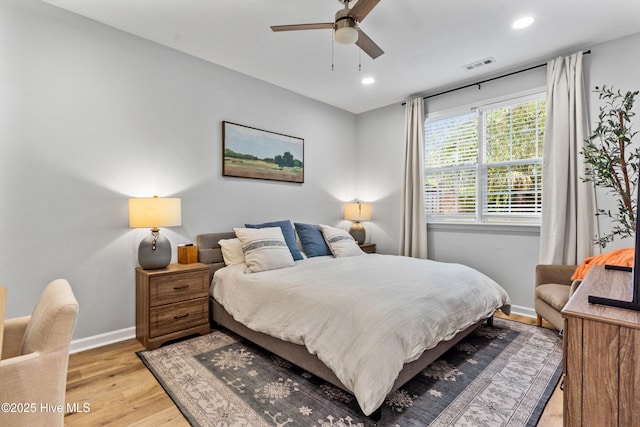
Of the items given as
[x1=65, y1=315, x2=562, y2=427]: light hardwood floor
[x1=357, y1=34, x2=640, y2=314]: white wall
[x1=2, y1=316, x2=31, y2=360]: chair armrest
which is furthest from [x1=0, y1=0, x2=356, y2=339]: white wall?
[x1=357, y1=34, x2=640, y2=314]: white wall

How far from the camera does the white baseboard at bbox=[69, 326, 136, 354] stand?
8.49 ft

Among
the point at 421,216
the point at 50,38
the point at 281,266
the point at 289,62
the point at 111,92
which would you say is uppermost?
the point at 289,62

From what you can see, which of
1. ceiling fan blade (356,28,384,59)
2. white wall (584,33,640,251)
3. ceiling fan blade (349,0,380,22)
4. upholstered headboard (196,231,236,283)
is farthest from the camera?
upholstered headboard (196,231,236,283)

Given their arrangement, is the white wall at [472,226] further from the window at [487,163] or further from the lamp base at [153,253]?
the lamp base at [153,253]

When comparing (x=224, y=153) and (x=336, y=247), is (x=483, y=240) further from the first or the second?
(x=224, y=153)

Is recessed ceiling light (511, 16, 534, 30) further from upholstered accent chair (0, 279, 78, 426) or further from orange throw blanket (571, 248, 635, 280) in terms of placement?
upholstered accent chair (0, 279, 78, 426)

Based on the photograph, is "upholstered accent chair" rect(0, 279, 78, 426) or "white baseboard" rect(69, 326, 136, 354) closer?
"upholstered accent chair" rect(0, 279, 78, 426)

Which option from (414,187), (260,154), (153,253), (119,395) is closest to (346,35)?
(260,154)

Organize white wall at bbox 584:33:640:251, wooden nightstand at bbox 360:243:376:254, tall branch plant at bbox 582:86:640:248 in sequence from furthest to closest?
wooden nightstand at bbox 360:243:376:254, white wall at bbox 584:33:640:251, tall branch plant at bbox 582:86:640:248

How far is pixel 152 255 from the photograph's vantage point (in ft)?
8.98

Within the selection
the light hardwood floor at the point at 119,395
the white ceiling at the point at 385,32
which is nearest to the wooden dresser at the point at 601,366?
the light hardwood floor at the point at 119,395

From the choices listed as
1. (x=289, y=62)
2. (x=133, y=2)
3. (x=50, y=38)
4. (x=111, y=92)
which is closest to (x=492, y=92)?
(x=289, y=62)

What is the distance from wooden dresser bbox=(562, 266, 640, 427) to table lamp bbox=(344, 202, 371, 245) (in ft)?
11.9

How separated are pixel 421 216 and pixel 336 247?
1.39m
